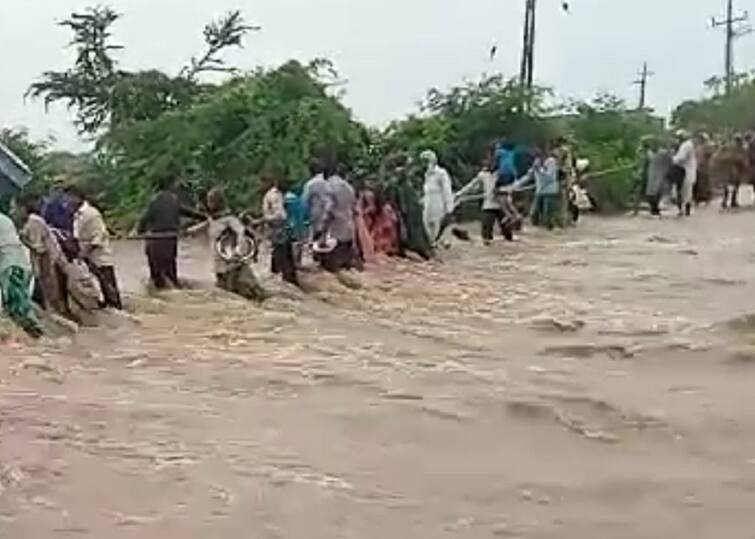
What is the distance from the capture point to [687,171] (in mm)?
27484

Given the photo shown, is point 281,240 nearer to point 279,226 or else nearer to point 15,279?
point 279,226

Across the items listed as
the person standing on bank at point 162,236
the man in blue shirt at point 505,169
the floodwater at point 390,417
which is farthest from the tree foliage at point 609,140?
the person standing on bank at point 162,236

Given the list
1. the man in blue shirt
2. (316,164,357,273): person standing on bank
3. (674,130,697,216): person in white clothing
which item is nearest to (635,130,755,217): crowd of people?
(674,130,697,216): person in white clothing

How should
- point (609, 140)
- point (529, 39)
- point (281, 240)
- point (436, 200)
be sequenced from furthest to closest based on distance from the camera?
point (529, 39) → point (609, 140) → point (436, 200) → point (281, 240)

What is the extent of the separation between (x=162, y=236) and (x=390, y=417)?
18.5 ft

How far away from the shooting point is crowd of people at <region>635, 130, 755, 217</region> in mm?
27734

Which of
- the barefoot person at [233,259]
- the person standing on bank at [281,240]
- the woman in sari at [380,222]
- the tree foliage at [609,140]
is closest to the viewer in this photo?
the barefoot person at [233,259]

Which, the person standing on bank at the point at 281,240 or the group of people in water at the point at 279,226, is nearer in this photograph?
the group of people in water at the point at 279,226

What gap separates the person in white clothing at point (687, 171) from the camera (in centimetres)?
2761

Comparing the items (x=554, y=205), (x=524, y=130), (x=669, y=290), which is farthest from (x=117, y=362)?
(x=524, y=130)

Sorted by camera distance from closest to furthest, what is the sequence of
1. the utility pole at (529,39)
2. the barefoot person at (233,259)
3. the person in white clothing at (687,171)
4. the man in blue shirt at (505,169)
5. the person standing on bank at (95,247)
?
the person standing on bank at (95,247)
the barefoot person at (233,259)
the man in blue shirt at (505,169)
the person in white clothing at (687,171)
the utility pole at (529,39)

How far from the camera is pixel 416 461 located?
1004 centimetres

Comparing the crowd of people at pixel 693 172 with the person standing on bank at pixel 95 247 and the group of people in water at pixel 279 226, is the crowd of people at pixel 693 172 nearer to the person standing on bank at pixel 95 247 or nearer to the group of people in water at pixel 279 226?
the group of people in water at pixel 279 226

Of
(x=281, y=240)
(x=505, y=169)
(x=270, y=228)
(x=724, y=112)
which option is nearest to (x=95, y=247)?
(x=270, y=228)
